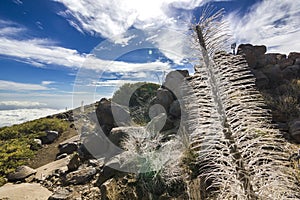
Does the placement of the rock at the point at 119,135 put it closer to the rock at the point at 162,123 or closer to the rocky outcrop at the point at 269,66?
the rock at the point at 162,123

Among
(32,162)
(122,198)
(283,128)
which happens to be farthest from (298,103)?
(32,162)

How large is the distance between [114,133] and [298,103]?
7.39 m

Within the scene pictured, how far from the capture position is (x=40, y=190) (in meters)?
6.86

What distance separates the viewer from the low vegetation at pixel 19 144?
33.3 ft

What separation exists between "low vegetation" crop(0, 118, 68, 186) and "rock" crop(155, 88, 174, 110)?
7.29 meters

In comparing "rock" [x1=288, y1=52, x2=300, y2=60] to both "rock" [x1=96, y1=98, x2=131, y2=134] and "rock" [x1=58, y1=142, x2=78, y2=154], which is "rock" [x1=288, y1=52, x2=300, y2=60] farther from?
"rock" [x1=58, y1=142, x2=78, y2=154]

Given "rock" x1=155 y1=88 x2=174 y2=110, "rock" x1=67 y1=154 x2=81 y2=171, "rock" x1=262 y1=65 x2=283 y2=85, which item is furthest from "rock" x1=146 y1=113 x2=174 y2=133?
"rock" x1=262 y1=65 x2=283 y2=85

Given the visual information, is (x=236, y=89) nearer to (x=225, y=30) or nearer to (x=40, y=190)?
→ (x=225, y=30)

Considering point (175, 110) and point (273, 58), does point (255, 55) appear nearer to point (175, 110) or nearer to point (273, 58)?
point (273, 58)

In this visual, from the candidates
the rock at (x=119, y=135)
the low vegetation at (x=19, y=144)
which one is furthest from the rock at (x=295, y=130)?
the low vegetation at (x=19, y=144)

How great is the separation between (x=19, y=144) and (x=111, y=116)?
6087 millimetres

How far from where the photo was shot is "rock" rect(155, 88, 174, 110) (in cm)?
1054

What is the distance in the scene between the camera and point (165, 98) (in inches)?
420

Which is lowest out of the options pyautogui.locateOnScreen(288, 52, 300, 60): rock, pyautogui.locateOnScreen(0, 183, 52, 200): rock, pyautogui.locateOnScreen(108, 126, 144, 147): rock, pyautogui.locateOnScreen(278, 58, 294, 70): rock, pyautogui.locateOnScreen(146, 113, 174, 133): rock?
pyautogui.locateOnScreen(0, 183, 52, 200): rock
